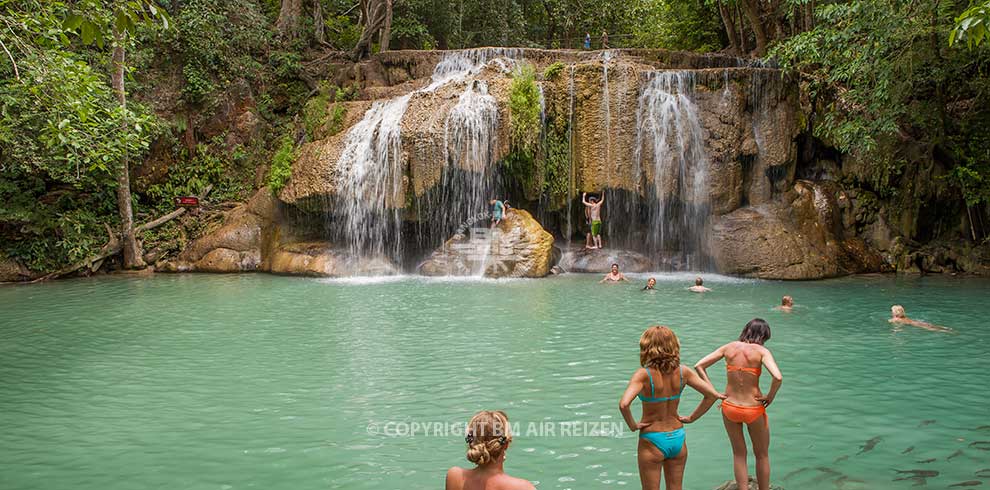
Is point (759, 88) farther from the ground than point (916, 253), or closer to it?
farther from the ground

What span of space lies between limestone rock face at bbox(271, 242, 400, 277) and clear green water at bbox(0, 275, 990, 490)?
151 inches

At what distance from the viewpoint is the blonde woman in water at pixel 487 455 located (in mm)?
2988

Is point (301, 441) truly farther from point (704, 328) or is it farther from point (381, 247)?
point (381, 247)

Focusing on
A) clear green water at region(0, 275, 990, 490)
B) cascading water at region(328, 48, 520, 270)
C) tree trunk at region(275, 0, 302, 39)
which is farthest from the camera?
tree trunk at region(275, 0, 302, 39)

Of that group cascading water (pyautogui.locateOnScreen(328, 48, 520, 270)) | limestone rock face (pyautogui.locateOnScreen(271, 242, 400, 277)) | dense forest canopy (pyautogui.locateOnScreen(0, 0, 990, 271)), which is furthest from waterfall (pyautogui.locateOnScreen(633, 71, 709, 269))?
limestone rock face (pyautogui.locateOnScreen(271, 242, 400, 277))

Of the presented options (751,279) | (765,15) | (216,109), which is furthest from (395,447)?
(765,15)

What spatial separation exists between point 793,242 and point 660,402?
44.4ft

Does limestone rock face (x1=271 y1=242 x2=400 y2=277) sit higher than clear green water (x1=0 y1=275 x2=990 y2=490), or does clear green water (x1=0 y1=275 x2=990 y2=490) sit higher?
limestone rock face (x1=271 y1=242 x2=400 y2=277)

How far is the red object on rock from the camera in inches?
778

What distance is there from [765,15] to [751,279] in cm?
1335

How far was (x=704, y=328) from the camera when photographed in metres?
9.83

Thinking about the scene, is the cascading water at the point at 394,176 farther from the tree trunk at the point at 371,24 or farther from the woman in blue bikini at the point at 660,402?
the woman in blue bikini at the point at 660,402

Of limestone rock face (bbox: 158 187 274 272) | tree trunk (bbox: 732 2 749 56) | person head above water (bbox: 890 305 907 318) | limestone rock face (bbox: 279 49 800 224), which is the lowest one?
person head above water (bbox: 890 305 907 318)

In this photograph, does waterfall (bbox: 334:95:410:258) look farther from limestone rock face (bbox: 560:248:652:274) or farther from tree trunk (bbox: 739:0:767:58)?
tree trunk (bbox: 739:0:767:58)
